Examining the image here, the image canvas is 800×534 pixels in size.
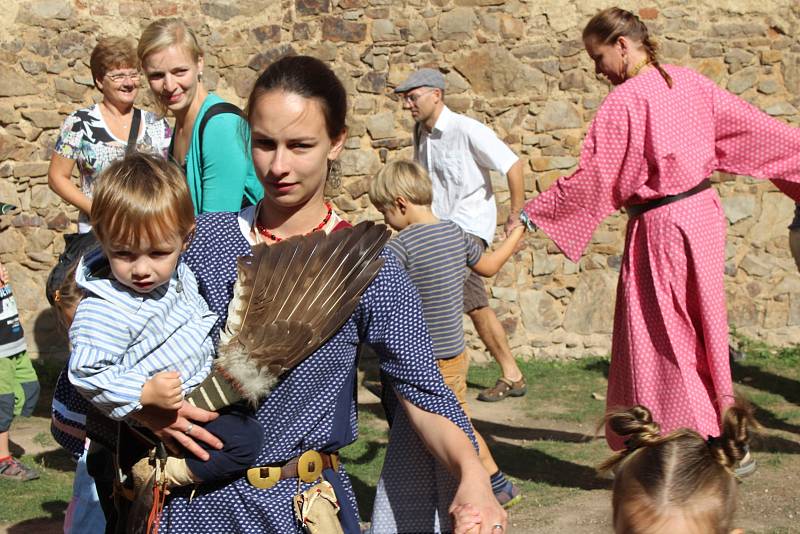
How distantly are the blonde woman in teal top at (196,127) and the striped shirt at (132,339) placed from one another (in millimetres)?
1244

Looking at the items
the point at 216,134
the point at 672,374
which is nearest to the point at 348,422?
the point at 216,134

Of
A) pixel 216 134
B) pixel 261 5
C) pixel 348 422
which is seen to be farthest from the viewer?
pixel 261 5

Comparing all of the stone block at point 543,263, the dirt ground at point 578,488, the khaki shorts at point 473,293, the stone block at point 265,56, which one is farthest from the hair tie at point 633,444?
the stone block at point 265,56

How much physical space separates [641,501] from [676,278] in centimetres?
297

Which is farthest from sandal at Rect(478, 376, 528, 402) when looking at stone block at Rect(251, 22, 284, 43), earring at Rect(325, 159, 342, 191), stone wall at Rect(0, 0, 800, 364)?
earring at Rect(325, 159, 342, 191)

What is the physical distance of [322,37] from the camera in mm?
8078

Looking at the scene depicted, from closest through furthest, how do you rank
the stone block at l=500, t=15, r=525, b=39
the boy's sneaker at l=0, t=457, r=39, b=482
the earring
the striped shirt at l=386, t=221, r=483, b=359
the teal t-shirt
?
the earring → the teal t-shirt → the striped shirt at l=386, t=221, r=483, b=359 → the boy's sneaker at l=0, t=457, r=39, b=482 → the stone block at l=500, t=15, r=525, b=39

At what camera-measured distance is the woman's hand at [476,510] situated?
2.31 m

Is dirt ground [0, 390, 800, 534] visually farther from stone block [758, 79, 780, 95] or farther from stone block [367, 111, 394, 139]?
stone block [758, 79, 780, 95]

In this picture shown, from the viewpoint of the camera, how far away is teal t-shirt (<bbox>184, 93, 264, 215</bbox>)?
394 centimetres

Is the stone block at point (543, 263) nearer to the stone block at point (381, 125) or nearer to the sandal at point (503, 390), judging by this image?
the sandal at point (503, 390)

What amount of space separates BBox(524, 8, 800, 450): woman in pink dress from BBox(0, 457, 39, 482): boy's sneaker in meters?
2.84

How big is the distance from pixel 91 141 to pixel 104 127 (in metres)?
0.10

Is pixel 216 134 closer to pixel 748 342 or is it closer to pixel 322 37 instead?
pixel 322 37
